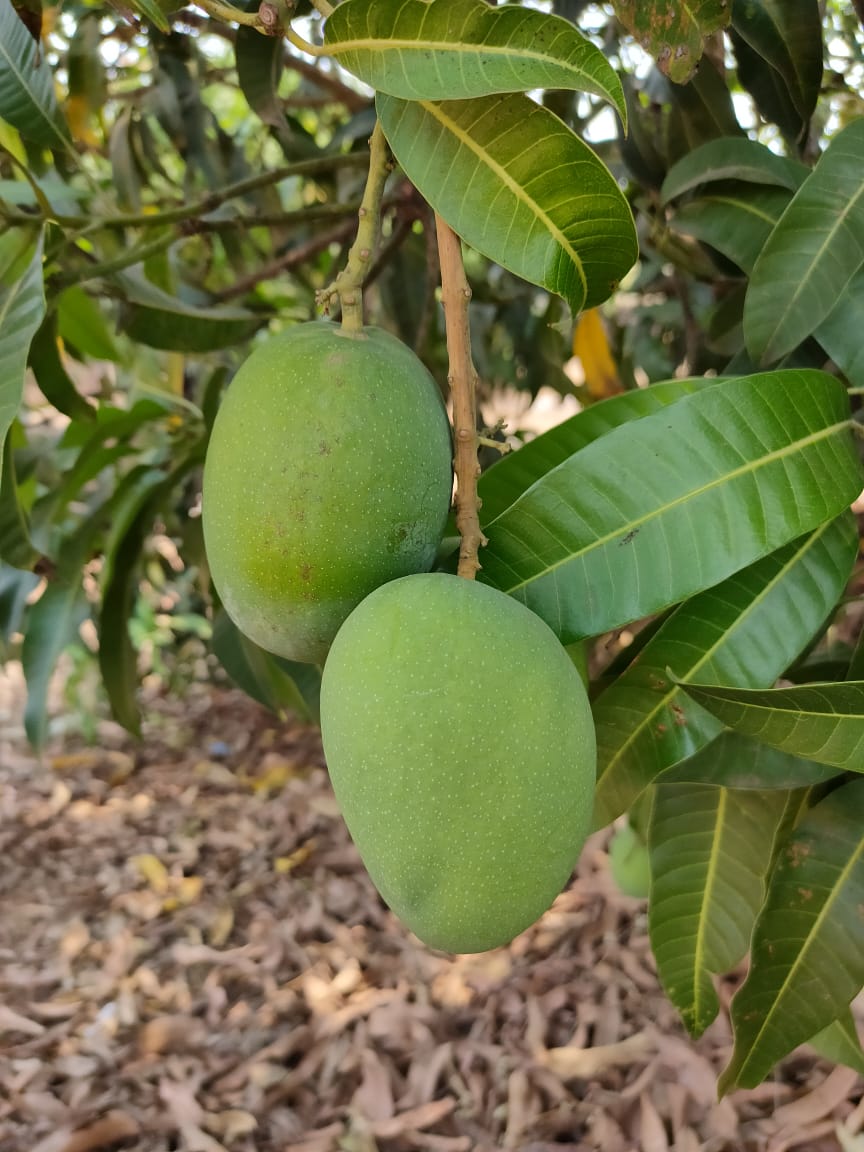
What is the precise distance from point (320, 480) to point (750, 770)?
1.73 ft

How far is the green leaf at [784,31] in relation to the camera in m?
0.98

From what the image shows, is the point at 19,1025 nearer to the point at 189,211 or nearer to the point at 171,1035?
the point at 171,1035

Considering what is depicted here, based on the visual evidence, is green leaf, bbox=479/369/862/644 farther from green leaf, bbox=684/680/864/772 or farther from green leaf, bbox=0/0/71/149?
green leaf, bbox=0/0/71/149

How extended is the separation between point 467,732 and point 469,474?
21 centimetres

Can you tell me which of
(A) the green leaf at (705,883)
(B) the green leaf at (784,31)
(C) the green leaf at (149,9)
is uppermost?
(B) the green leaf at (784,31)

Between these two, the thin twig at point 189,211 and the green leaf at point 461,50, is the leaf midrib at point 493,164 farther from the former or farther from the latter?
the thin twig at point 189,211

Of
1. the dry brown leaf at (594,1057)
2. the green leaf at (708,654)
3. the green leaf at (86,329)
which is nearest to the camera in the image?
the green leaf at (708,654)

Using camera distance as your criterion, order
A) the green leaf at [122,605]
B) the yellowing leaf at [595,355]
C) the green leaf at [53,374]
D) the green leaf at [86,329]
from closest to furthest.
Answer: the green leaf at [53,374] < the green leaf at [122,605] < the green leaf at [86,329] < the yellowing leaf at [595,355]

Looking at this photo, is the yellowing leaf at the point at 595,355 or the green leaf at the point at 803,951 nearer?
the green leaf at the point at 803,951

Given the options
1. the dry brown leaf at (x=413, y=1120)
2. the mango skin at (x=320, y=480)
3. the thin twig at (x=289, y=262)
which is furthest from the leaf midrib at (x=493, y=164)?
the dry brown leaf at (x=413, y=1120)

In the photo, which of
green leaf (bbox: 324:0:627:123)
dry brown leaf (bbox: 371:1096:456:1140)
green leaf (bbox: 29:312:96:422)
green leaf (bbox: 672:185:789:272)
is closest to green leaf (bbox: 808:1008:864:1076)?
dry brown leaf (bbox: 371:1096:456:1140)

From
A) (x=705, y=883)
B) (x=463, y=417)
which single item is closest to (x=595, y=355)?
(x=705, y=883)

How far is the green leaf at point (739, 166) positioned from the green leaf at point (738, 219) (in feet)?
0.06

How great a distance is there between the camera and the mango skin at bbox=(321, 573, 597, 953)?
0.59 metres
